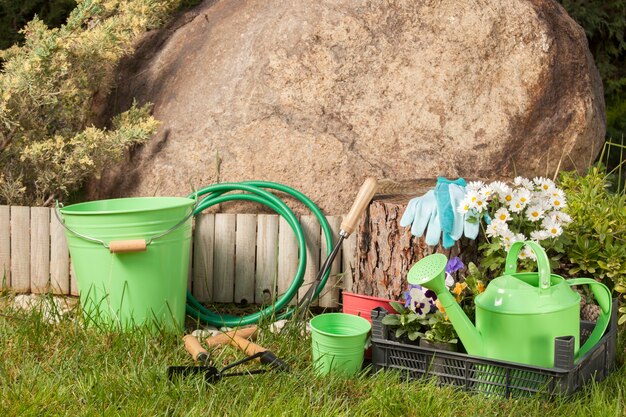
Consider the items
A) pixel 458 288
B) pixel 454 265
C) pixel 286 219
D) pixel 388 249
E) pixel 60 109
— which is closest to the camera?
pixel 458 288

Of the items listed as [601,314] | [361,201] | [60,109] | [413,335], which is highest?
[60,109]

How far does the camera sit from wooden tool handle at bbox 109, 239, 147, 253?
3.18 m

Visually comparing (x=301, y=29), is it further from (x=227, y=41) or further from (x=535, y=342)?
(x=535, y=342)

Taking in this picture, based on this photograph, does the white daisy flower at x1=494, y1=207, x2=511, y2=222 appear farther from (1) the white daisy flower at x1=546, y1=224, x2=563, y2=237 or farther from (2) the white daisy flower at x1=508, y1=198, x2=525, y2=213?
(1) the white daisy flower at x1=546, y1=224, x2=563, y2=237

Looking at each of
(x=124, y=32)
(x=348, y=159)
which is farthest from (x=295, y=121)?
(x=124, y=32)

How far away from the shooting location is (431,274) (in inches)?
103

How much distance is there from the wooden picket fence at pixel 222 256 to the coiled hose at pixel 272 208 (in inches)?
2.9

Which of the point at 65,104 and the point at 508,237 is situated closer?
the point at 508,237

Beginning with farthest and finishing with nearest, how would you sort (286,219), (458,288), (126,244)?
(286,219) → (126,244) → (458,288)

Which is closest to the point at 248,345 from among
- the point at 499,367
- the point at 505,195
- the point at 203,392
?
the point at 203,392

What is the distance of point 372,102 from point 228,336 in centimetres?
167

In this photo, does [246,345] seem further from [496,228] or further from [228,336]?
[496,228]

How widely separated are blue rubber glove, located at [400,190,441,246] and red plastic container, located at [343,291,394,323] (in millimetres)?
302

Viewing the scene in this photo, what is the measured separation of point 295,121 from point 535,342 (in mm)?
1944
